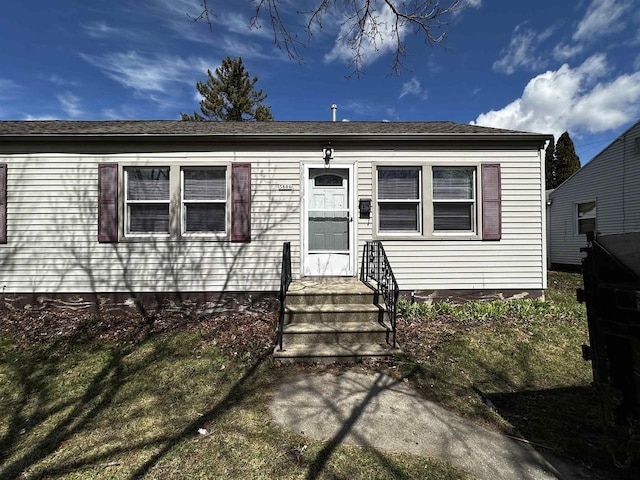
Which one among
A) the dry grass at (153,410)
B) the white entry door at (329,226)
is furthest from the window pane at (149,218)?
the white entry door at (329,226)

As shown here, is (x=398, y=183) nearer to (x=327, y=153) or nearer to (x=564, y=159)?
(x=327, y=153)

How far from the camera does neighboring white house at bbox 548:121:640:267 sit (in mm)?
11047

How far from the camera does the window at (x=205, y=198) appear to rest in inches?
254

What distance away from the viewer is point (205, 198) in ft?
21.2

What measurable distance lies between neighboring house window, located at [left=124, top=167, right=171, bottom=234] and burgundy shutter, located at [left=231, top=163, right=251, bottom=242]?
1276 millimetres

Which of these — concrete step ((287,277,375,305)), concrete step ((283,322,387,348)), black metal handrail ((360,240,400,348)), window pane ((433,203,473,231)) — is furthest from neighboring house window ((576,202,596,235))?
concrete step ((283,322,387,348))

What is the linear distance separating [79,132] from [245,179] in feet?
10.7

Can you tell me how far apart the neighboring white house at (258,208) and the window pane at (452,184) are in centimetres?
2

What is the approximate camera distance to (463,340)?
5.04 metres

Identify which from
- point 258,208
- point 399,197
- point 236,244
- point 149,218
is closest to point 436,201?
point 399,197

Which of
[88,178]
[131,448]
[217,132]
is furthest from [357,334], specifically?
[88,178]

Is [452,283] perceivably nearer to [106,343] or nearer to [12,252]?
[106,343]

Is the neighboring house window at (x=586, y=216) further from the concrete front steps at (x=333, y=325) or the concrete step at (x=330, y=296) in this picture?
the concrete front steps at (x=333, y=325)

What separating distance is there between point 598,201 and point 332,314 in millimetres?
12832
